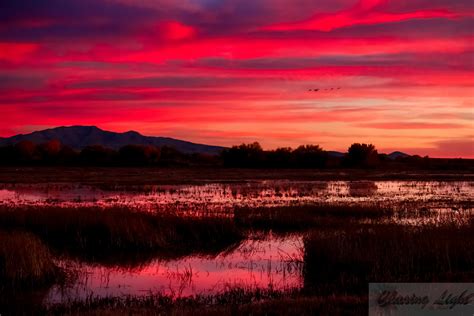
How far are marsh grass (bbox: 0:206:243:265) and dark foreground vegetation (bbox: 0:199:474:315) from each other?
0.04 meters

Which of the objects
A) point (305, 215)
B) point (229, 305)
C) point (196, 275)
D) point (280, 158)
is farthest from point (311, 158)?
point (229, 305)

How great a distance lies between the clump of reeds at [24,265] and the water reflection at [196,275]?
67cm

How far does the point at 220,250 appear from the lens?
21156mm

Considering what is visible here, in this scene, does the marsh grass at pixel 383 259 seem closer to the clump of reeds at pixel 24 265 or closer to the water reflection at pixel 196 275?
the water reflection at pixel 196 275

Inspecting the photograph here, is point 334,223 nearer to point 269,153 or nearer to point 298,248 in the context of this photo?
point 298,248

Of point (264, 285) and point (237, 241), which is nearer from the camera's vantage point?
point (264, 285)

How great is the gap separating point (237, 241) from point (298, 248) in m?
2.84

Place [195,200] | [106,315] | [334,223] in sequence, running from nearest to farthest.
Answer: [106,315], [334,223], [195,200]

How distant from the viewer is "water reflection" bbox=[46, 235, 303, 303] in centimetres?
1505

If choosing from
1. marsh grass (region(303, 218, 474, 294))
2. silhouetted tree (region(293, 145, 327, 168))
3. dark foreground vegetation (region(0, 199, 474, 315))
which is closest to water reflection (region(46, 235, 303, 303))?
dark foreground vegetation (region(0, 199, 474, 315))

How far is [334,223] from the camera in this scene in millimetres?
25609

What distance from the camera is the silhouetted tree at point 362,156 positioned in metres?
114

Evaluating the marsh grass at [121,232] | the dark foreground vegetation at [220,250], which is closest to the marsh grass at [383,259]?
the dark foreground vegetation at [220,250]

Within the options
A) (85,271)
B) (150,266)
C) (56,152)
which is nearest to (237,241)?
(150,266)
